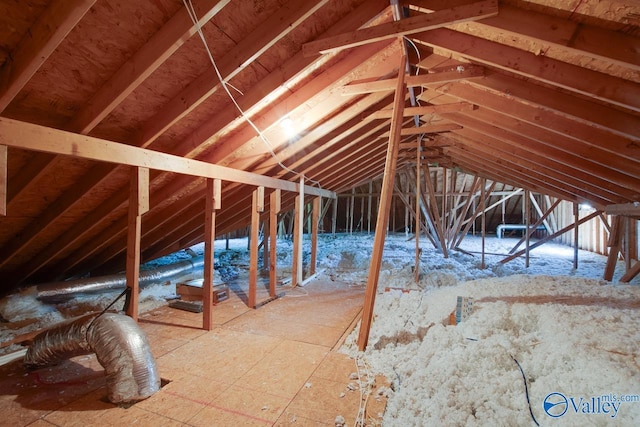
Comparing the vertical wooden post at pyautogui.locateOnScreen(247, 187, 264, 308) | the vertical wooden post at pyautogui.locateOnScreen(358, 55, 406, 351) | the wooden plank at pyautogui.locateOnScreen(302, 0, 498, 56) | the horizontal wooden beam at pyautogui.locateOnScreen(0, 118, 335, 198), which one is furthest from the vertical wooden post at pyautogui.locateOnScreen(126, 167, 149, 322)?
the vertical wooden post at pyautogui.locateOnScreen(358, 55, 406, 351)

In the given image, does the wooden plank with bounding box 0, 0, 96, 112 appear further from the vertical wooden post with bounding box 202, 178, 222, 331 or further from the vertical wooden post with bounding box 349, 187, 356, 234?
the vertical wooden post with bounding box 349, 187, 356, 234

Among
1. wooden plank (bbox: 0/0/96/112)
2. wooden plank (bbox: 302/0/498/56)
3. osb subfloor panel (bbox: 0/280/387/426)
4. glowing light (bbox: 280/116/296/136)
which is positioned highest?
wooden plank (bbox: 302/0/498/56)

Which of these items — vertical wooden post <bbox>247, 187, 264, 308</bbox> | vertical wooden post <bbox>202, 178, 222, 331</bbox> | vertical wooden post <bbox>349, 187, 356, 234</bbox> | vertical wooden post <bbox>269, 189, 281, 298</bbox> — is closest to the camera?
vertical wooden post <bbox>202, 178, 222, 331</bbox>

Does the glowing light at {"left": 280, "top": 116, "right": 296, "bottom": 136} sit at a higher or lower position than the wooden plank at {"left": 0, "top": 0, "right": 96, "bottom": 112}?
higher

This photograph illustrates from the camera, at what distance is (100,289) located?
4379 millimetres

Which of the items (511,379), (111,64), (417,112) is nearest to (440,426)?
(511,379)

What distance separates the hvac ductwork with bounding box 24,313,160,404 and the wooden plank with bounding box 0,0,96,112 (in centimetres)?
147

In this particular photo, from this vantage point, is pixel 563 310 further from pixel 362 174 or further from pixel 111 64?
pixel 362 174

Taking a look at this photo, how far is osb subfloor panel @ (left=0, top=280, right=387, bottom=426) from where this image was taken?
1.82 meters

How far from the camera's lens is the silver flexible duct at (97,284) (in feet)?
12.9

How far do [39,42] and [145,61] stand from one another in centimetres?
47

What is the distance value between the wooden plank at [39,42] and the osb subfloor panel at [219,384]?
196 cm

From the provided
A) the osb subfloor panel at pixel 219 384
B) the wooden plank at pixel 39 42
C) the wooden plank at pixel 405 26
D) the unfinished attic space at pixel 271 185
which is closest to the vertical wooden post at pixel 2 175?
the unfinished attic space at pixel 271 185

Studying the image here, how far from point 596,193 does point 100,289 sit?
25.7 ft
